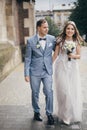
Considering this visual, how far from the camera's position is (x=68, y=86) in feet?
22.6

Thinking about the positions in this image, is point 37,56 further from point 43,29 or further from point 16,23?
point 16,23

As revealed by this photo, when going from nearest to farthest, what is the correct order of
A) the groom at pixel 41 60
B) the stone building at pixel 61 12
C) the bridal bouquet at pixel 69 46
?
1. the bridal bouquet at pixel 69 46
2. the groom at pixel 41 60
3. the stone building at pixel 61 12

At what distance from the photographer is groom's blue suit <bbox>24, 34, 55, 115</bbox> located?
22.3 feet

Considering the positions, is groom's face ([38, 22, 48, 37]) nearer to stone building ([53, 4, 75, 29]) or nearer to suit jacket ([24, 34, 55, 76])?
suit jacket ([24, 34, 55, 76])

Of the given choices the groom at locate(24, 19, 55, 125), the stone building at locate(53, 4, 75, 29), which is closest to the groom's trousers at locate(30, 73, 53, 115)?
the groom at locate(24, 19, 55, 125)

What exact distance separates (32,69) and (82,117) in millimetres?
1384

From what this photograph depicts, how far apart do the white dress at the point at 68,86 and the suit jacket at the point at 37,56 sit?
0.20 m

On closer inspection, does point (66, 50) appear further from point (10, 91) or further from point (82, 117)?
point (10, 91)

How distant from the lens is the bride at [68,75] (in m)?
6.82

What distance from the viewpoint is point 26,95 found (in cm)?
986

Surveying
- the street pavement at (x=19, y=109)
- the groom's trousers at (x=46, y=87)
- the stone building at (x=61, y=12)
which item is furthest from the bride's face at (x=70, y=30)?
the stone building at (x=61, y=12)

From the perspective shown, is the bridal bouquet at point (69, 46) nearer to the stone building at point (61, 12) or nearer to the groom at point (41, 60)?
the groom at point (41, 60)

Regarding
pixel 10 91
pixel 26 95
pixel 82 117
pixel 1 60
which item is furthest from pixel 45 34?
pixel 1 60

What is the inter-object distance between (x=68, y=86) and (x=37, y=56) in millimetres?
759
